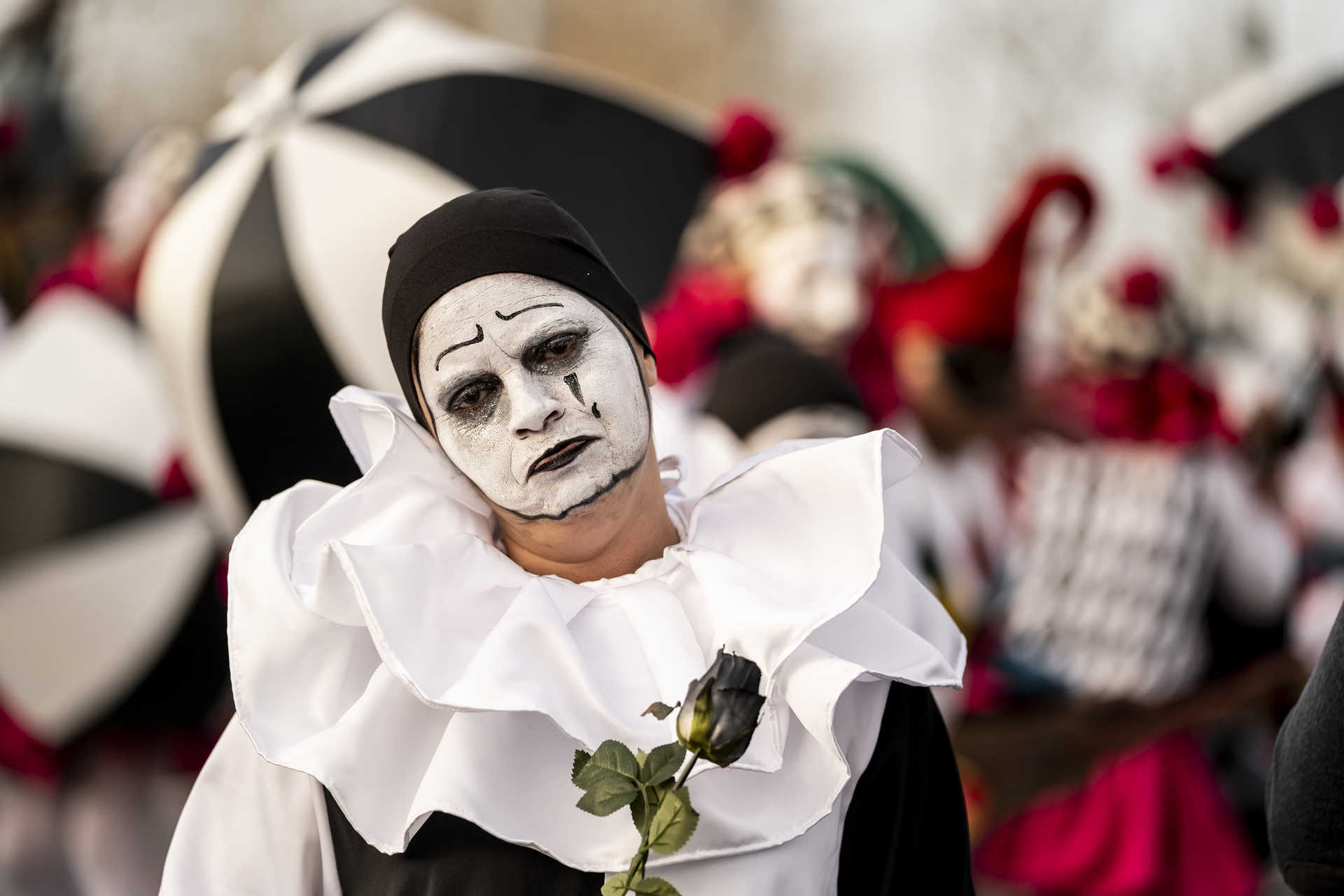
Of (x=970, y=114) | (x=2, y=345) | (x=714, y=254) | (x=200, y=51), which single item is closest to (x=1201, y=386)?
(x=714, y=254)

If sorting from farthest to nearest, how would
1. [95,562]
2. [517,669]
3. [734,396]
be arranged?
[95,562], [734,396], [517,669]

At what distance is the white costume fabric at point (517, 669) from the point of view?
1.57 m

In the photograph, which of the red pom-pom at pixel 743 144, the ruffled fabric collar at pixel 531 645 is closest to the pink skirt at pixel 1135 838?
the red pom-pom at pixel 743 144

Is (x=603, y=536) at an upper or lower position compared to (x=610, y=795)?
upper

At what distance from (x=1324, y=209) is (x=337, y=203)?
365 centimetres

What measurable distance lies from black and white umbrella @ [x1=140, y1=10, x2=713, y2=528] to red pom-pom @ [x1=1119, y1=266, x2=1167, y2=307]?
2446 mm

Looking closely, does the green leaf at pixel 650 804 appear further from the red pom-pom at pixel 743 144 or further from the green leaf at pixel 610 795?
the red pom-pom at pixel 743 144

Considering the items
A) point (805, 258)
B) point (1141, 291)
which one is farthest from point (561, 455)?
point (1141, 291)

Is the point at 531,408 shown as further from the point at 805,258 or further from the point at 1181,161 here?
the point at 1181,161

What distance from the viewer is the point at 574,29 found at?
31.8 ft

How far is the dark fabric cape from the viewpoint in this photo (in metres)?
1.60

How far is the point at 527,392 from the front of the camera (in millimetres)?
1647

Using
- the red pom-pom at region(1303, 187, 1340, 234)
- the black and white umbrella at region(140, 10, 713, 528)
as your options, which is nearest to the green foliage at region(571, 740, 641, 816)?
the black and white umbrella at region(140, 10, 713, 528)

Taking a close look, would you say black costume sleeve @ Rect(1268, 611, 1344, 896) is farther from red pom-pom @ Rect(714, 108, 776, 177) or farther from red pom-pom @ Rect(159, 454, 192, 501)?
red pom-pom @ Rect(159, 454, 192, 501)
